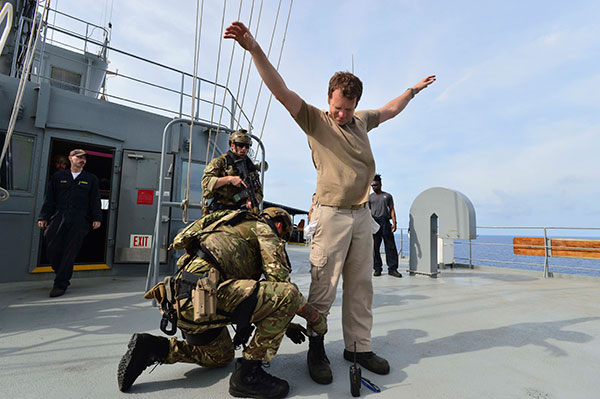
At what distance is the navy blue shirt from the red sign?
1073 mm

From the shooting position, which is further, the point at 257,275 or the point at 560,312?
the point at 560,312

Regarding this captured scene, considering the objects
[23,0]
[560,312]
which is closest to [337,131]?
[560,312]

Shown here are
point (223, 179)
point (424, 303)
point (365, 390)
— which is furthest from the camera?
point (424, 303)

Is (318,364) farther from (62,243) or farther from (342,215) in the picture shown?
(62,243)

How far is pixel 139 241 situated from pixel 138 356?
3.63m

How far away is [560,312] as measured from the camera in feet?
9.42

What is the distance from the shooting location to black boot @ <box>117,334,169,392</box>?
1.38 m

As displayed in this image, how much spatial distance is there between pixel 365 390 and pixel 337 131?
1312mm

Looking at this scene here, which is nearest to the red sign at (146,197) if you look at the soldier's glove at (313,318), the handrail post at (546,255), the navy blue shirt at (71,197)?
the navy blue shirt at (71,197)

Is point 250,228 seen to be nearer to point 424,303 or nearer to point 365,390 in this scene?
point 365,390

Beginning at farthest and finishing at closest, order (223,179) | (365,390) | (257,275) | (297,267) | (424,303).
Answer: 1. (297,267)
2. (424,303)
3. (223,179)
4. (257,275)
5. (365,390)

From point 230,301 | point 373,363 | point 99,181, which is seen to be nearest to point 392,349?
point 373,363

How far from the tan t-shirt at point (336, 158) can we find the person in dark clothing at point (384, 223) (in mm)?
3425

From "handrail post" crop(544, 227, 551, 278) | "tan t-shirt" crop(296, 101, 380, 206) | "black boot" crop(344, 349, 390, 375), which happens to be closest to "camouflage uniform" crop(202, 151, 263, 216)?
"tan t-shirt" crop(296, 101, 380, 206)
